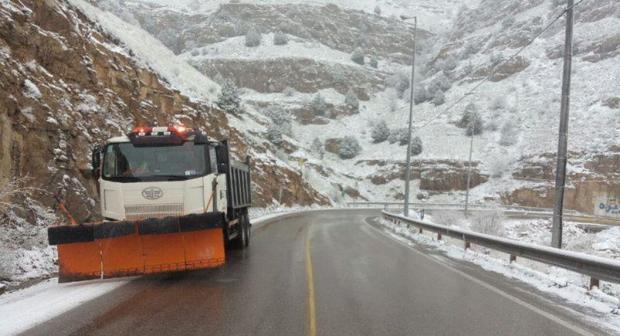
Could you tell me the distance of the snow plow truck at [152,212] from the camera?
28.5ft

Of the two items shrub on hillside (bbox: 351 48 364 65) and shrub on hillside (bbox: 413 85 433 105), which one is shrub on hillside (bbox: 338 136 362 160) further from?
shrub on hillside (bbox: 351 48 364 65)

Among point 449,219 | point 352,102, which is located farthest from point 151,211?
point 352,102

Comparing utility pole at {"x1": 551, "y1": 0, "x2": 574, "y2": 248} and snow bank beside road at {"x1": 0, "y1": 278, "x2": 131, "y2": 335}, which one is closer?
snow bank beside road at {"x1": 0, "y1": 278, "x2": 131, "y2": 335}

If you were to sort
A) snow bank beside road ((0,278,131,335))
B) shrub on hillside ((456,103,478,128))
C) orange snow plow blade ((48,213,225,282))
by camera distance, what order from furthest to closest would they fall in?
shrub on hillside ((456,103,478,128)), orange snow plow blade ((48,213,225,282)), snow bank beside road ((0,278,131,335))

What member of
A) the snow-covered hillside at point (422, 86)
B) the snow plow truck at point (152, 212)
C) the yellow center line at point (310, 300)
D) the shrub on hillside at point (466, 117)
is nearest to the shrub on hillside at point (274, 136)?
the snow-covered hillside at point (422, 86)

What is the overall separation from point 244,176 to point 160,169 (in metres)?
6.73

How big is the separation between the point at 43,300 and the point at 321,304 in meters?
4.30

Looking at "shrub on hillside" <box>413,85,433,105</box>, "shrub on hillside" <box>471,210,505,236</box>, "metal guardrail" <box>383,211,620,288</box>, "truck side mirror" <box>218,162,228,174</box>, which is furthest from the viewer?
"shrub on hillside" <box>413,85,433,105</box>

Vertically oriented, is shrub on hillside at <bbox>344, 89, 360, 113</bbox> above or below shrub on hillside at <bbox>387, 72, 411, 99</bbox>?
below

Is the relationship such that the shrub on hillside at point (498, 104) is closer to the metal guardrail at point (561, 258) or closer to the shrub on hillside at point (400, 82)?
the shrub on hillside at point (400, 82)

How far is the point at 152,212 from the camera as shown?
952 centimetres

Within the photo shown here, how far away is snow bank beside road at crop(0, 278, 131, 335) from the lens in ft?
20.9

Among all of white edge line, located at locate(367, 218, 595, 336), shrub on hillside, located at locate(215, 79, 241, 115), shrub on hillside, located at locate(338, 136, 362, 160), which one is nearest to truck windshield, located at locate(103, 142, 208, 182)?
white edge line, located at locate(367, 218, 595, 336)

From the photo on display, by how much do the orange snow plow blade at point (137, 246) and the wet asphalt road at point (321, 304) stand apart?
1.45ft
